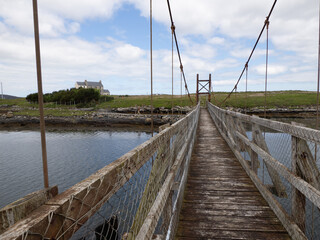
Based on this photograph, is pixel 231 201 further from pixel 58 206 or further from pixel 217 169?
pixel 58 206

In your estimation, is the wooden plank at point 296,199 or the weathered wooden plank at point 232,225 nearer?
the wooden plank at point 296,199

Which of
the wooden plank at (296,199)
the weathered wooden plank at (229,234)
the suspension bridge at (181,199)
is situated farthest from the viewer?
the weathered wooden plank at (229,234)

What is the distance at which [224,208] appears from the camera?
11.1ft

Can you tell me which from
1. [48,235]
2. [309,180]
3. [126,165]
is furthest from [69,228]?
[309,180]

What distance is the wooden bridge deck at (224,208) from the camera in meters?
2.77

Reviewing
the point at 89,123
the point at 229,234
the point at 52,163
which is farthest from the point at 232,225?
the point at 89,123

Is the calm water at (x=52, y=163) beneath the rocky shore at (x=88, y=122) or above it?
beneath

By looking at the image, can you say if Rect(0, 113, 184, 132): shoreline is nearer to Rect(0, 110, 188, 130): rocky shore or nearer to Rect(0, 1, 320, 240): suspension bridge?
Rect(0, 110, 188, 130): rocky shore

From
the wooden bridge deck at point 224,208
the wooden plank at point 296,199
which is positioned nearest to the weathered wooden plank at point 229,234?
the wooden bridge deck at point 224,208

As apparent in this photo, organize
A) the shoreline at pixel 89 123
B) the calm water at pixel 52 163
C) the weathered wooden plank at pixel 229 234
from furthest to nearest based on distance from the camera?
the shoreline at pixel 89 123 → the calm water at pixel 52 163 → the weathered wooden plank at pixel 229 234

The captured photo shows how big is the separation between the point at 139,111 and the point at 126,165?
49863 millimetres

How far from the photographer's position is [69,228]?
817mm

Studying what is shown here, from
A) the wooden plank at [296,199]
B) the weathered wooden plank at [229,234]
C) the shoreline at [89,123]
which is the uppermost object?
the wooden plank at [296,199]

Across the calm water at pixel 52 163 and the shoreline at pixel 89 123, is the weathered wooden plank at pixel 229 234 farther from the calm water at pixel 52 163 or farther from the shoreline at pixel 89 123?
the shoreline at pixel 89 123
